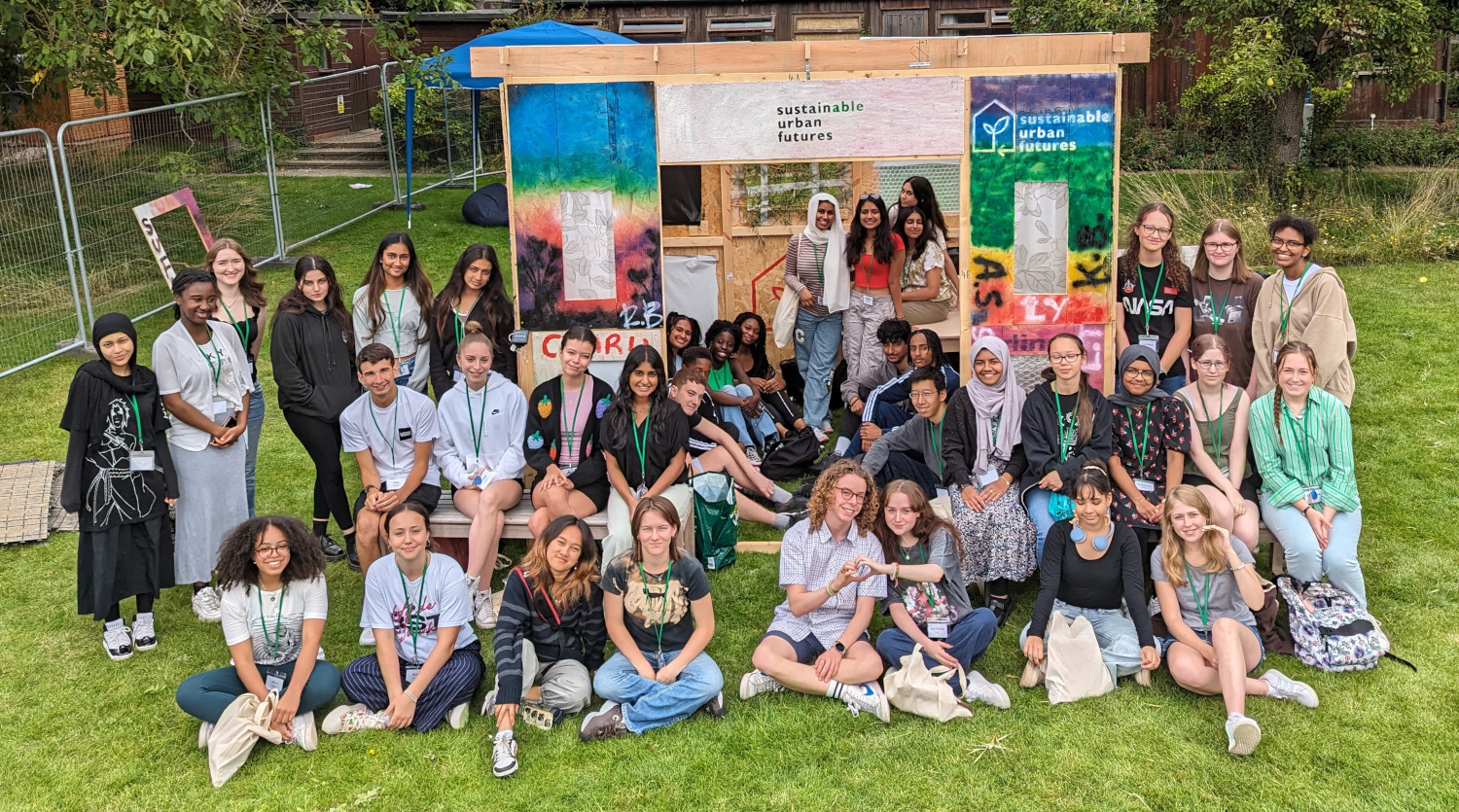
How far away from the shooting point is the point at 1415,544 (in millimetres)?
6836

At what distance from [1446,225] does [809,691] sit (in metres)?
10.9

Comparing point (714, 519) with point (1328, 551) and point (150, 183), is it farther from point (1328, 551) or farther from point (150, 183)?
point (150, 183)

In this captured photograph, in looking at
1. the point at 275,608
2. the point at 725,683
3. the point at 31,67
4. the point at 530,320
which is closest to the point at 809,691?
the point at 725,683

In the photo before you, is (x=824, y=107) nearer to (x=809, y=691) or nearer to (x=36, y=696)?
(x=809, y=691)

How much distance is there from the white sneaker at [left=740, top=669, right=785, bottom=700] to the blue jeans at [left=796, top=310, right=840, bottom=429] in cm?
320

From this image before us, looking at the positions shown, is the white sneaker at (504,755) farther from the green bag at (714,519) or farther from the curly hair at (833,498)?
the green bag at (714,519)

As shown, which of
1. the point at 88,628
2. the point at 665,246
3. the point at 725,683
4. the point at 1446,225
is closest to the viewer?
the point at 725,683

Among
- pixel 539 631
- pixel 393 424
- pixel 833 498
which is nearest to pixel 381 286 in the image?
pixel 393 424

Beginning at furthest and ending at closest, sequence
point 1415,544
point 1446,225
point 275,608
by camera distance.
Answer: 1. point 1446,225
2. point 1415,544
3. point 275,608

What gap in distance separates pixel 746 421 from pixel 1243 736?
405 centimetres

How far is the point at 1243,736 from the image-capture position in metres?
4.93

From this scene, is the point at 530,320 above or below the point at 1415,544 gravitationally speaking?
above

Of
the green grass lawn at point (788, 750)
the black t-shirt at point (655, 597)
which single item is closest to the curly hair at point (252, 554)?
the green grass lawn at point (788, 750)

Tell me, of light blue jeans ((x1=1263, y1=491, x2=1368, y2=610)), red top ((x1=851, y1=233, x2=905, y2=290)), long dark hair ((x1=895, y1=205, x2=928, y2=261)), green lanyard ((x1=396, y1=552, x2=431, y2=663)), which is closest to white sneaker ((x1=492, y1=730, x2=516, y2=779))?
green lanyard ((x1=396, y1=552, x2=431, y2=663))
